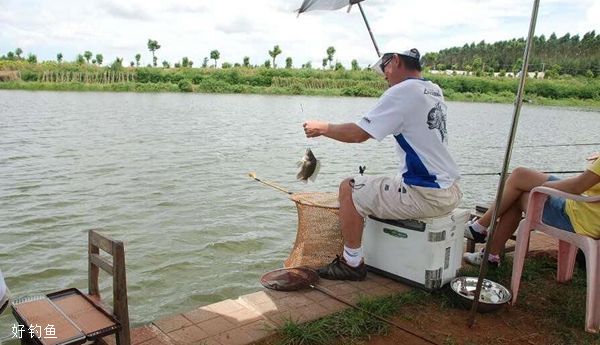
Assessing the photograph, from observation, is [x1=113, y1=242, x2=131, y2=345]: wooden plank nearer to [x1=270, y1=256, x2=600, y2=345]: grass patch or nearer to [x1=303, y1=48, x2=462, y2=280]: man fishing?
[x1=270, y1=256, x2=600, y2=345]: grass patch

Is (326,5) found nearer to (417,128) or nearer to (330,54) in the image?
(417,128)

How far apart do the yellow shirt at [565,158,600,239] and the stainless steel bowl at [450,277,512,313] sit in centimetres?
68

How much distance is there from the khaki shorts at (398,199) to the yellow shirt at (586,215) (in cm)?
74

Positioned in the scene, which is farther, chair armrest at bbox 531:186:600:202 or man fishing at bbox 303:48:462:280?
man fishing at bbox 303:48:462:280

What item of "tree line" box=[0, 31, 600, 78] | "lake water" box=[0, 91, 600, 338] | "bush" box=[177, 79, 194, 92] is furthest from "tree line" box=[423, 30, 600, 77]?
"lake water" box=[0, 91, 600, 338]

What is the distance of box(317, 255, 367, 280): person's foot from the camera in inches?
145

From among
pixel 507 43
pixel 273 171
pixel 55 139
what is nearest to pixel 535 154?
pixel 273 171

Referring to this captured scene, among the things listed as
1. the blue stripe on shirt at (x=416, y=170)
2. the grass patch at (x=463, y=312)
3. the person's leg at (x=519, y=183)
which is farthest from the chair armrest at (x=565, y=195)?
the grass patch at (x=463, y=312)

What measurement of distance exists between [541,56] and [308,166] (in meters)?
102

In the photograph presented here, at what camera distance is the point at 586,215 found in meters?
3.09

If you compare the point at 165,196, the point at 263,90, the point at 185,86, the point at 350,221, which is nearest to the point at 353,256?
the point at 350,221

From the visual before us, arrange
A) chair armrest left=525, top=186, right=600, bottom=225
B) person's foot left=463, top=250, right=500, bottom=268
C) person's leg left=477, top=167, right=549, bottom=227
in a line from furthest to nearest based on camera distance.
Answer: person's foot left=463, top=250, right=500, bottom=268, person's leg left=477, top=167, right=549, bottom=227, chair armrest left=525, top=186, right=600, bottom=225

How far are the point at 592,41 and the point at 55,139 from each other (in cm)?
9991

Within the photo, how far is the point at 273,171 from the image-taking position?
11.5 m
